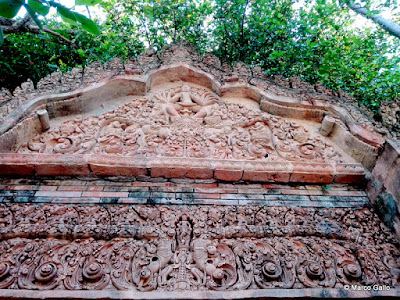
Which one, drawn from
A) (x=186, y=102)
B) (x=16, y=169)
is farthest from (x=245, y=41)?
(x=16, y=169)

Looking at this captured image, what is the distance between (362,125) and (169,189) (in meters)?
2.87

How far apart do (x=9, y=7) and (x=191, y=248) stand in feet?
8.12

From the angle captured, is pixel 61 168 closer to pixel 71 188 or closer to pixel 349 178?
pixel 71 188

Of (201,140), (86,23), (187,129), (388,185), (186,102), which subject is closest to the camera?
(86,23)

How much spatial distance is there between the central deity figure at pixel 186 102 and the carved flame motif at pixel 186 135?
0.02 m

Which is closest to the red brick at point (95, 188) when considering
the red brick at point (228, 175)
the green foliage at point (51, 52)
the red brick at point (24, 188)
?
the red brick at point (24, 188)

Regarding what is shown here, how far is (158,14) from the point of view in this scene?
320 inches

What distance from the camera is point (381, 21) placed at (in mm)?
8328

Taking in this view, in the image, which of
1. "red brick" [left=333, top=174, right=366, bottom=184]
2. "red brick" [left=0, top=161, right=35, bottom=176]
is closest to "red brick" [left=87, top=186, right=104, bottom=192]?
"red brick" [left=0, top=161, right=35, bottom=176]

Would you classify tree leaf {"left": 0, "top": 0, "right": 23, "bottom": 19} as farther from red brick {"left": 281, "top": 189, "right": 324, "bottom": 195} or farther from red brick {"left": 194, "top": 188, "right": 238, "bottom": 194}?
red brick {"left": 281, "top": 189, "right": 324, "bottom": 195}

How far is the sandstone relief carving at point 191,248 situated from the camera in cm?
261

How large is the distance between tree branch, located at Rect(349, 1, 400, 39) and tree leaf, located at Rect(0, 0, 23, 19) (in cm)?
893

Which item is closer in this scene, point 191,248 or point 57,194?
point 191,248

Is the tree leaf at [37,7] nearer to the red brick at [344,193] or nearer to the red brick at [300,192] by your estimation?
the red brick at [300,192]
